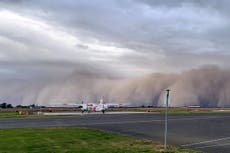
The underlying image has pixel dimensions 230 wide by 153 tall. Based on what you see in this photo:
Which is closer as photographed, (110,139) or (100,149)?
(100,149)

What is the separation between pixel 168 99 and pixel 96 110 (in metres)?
89.1

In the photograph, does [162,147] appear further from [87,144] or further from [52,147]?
[52,147]

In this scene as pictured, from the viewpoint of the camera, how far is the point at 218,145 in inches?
941

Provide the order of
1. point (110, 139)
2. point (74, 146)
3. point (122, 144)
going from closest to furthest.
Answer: point (74, 146)
point (122, 144)
point (110, 139)

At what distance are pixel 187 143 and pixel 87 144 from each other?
674 centimetres

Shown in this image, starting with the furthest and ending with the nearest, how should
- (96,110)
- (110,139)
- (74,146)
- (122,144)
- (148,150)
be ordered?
(96,110), (110,139), (122,144), (74,146), (148,150)

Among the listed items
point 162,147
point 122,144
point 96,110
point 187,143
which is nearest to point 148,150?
point 162,147

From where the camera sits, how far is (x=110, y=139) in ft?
88.0

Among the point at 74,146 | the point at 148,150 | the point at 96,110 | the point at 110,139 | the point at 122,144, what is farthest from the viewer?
the point at 96,110

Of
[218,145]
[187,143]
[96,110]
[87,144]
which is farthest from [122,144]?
[96,110]

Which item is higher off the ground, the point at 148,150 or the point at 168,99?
the point at 168,99

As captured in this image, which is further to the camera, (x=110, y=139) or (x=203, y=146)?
(x=110, y=139)

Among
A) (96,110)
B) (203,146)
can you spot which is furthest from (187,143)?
(96,110)

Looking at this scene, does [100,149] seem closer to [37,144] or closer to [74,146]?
[74,146]
